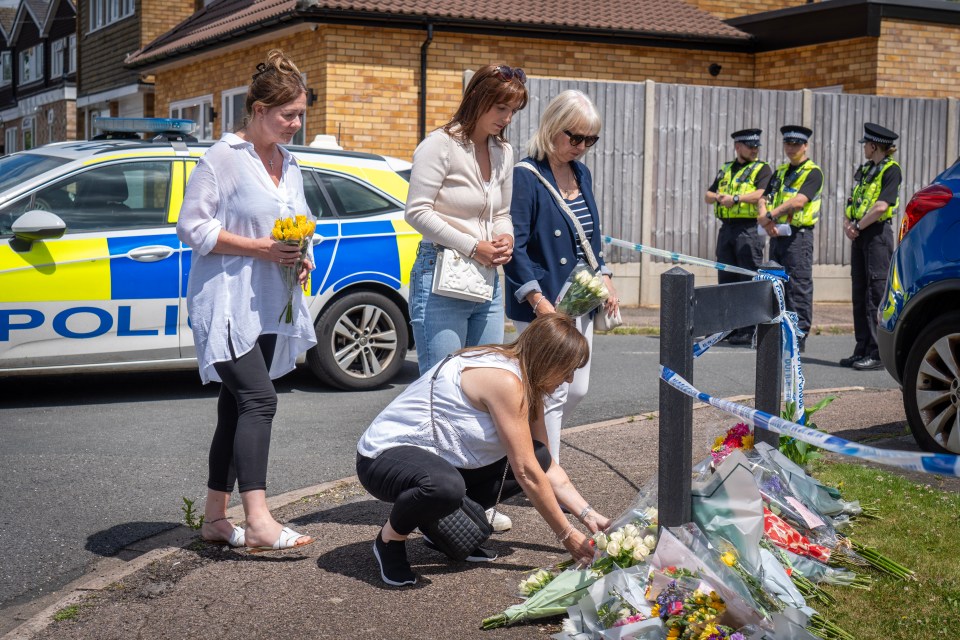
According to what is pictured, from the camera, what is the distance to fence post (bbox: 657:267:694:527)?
3701 mm

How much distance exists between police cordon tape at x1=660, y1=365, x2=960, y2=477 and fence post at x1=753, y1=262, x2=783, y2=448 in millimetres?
1242

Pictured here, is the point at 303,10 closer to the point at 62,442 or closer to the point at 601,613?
the point at 62,442

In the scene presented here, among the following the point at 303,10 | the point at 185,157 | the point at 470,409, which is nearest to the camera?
the point at 470,409

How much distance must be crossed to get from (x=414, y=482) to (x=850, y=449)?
1744 mm

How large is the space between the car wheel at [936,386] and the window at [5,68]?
5415 cm

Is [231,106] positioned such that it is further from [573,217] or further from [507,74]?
[507,74]

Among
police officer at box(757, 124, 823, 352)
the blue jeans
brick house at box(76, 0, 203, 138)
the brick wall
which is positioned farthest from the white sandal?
brick house at box(76, 0, 203, 138)

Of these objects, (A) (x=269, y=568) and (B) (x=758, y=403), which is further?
(B) (x=758, y=403)

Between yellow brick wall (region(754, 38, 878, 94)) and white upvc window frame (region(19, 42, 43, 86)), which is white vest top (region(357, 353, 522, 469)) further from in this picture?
white upvc window frame (region(19, 42, 43, 86))

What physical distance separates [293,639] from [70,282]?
447 cm

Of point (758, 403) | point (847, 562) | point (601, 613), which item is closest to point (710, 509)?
point (601, 613)

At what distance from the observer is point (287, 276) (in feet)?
15.5

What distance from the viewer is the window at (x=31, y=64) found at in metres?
47.3

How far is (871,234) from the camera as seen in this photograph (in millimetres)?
10078
